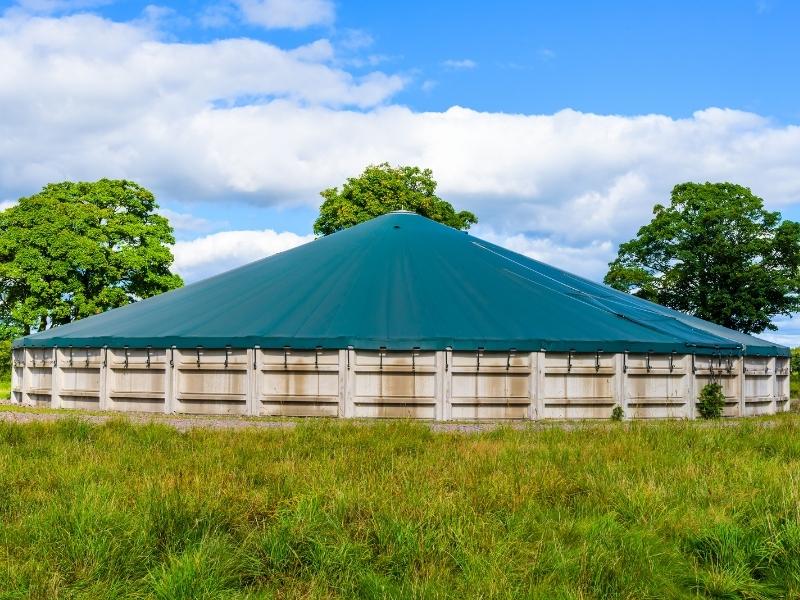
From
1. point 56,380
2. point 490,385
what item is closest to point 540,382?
point 490,385

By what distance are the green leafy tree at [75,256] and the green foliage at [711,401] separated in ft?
105

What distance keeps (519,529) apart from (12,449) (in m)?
7.37

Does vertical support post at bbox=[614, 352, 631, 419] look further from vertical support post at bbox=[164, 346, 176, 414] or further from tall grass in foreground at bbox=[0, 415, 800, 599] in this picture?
vertical support post at bbox=[164, 346, 176, 414]

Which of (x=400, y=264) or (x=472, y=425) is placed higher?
(x=400, y=264)

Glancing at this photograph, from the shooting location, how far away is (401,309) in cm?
1950

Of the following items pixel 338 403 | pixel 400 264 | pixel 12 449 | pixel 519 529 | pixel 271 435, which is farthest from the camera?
pixel 400 264

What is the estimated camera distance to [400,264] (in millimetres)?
22938

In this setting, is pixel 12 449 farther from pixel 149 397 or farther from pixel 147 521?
pixel 149 397

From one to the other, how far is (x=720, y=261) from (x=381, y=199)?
2110 centimetres

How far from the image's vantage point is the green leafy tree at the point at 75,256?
40.1m

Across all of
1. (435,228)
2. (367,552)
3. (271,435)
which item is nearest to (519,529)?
(367,552)

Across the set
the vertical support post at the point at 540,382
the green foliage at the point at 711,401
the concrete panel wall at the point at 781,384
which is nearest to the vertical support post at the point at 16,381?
the vertical support post at the point at 540,382

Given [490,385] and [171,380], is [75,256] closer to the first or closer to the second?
[171,380]

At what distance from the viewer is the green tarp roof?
18281 mm
